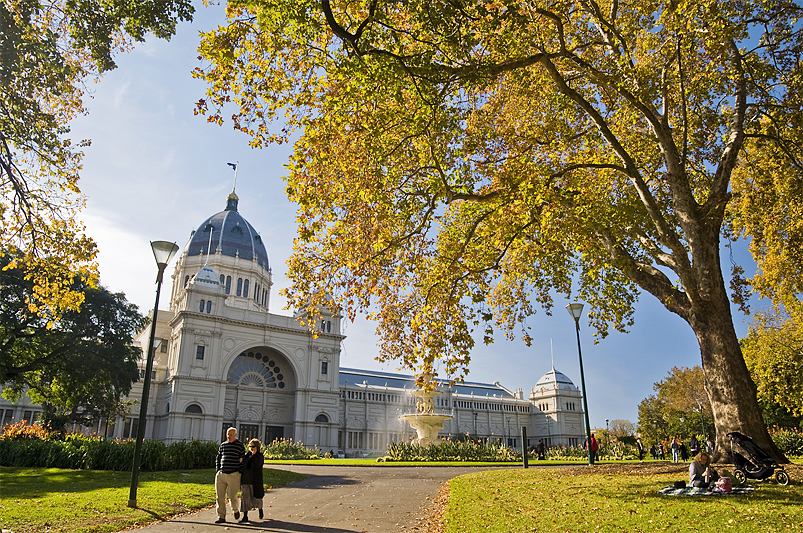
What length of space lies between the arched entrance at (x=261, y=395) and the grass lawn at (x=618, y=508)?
4616 cm

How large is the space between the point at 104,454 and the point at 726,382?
66.1ft

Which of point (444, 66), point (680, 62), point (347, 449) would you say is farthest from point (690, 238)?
point (347, 449)

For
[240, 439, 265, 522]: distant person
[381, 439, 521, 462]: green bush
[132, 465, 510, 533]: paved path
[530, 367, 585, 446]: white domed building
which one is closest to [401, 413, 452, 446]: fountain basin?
[381, 439, 521, 462]: green bush

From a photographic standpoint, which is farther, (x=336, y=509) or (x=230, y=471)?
(x=336, y=509)

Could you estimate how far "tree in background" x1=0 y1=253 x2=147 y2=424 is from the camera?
29391 millimetres

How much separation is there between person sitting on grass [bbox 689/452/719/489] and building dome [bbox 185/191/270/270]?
59.4m

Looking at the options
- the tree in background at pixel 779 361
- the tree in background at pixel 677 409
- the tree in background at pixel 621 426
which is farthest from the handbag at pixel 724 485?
the tree in background at pixel 621 426

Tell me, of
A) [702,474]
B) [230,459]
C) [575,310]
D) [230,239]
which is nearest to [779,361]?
[575,310]

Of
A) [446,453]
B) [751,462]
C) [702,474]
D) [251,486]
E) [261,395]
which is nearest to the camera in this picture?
[251,486]

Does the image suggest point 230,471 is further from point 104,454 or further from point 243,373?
point 243,373

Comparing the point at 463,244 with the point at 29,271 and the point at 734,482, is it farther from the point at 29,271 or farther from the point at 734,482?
the point at 29,271

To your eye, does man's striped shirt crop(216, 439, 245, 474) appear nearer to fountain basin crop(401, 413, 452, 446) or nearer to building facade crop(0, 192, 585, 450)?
fountain basin crop(401, 413, 452, 446)

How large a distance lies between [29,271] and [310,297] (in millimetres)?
6394

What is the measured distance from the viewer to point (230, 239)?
215 ft
